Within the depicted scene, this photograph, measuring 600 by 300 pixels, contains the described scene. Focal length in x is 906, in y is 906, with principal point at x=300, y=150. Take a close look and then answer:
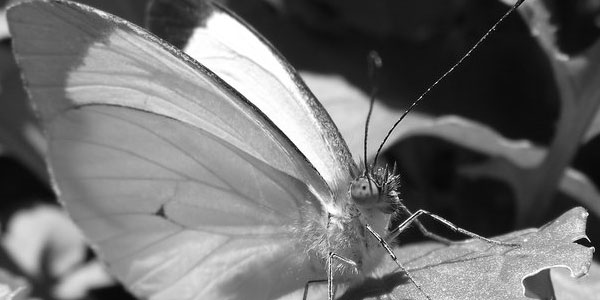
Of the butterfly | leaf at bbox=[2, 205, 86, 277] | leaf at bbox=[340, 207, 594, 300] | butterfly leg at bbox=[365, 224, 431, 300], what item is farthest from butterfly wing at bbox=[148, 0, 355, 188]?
leaf at bbox=[2, 205, 86, 277]

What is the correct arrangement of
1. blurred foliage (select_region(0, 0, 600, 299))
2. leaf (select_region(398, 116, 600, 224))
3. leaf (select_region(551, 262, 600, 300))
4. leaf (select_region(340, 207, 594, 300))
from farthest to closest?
blurred foliage (select_region(0, 0, 600, 299))
leaf (select_region(398, 116, 600, 224))
leaf (select_region(551, 262, 600, 300))
leaf (select_region(340, 207, 594, 300))

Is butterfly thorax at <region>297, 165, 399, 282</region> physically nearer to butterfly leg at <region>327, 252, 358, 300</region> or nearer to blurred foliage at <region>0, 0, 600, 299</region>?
butterfly leg at <region>327, 252, 358, 300</region>

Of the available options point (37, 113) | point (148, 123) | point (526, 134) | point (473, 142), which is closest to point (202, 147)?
point (148, 123)

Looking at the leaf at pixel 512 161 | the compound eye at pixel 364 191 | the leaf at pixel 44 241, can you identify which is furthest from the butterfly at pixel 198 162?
the leaf at pixel 44 241

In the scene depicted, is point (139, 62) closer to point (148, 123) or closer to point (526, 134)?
point (148, 123)

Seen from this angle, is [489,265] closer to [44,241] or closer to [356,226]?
[356,226]

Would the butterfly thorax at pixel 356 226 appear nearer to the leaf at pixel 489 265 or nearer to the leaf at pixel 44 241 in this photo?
the leaf at pixel 489 265
